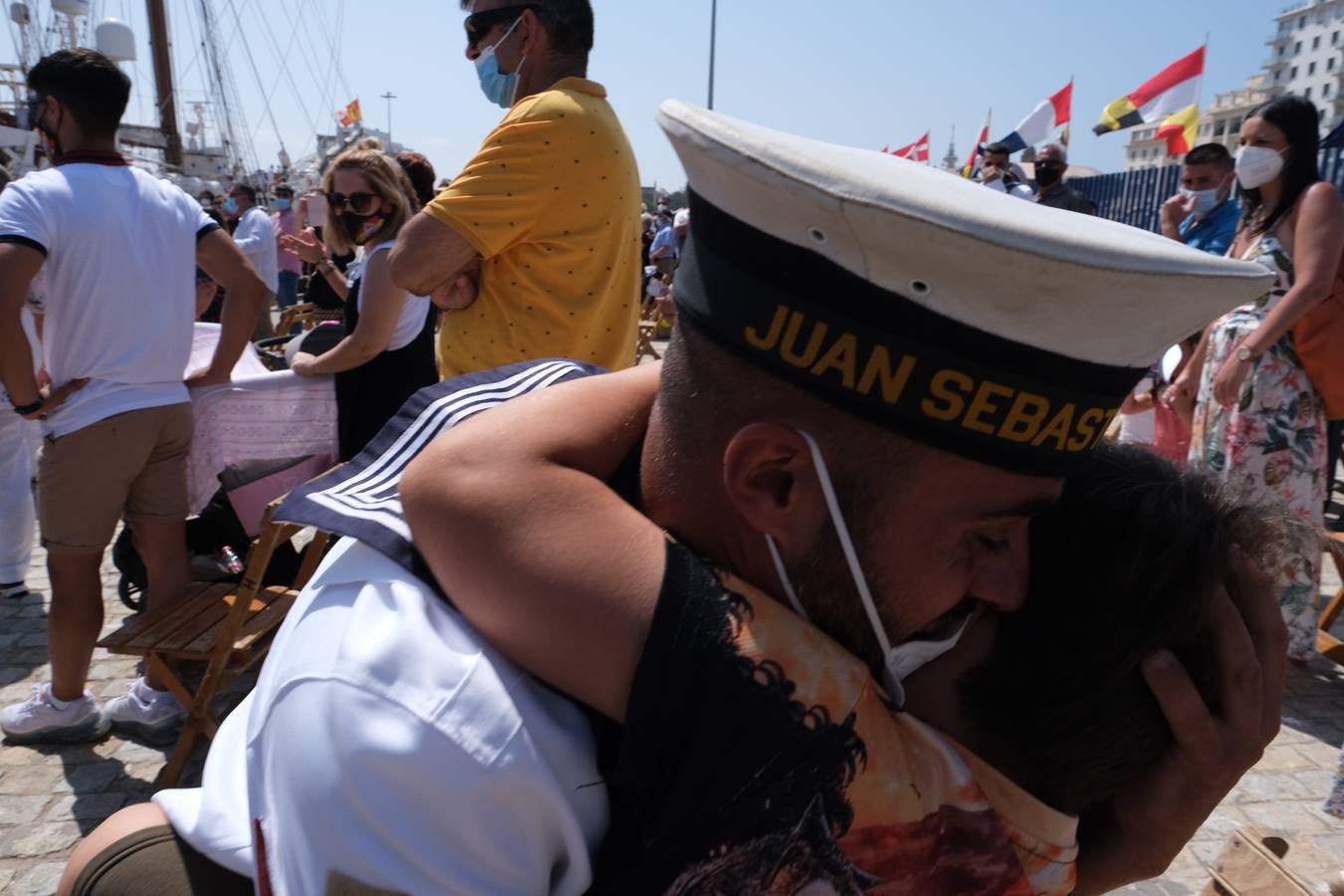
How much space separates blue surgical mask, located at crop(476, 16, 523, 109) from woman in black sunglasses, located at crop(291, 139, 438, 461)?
85cm

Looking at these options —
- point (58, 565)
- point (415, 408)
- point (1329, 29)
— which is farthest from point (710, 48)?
point (1329, 29)

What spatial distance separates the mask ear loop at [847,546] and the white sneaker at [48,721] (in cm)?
378

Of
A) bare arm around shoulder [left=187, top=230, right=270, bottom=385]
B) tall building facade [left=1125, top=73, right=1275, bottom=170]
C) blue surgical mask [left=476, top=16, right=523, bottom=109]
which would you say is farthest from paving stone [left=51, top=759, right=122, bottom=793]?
tall building facade [left=1125, top=73, right=1275, bottom=170]

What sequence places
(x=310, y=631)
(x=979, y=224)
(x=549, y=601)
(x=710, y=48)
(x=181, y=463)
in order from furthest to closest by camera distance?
1. (x=710, y=48)
2. (x=181, y=463)
3. (x=310, y=631)
4. (x=549, y=601)
5. (x=979, y=224)

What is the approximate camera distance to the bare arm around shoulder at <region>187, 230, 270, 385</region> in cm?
366

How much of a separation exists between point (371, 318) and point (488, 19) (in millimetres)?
1334

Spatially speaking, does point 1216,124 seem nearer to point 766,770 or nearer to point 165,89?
point 165,89

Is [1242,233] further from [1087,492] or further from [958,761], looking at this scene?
[958,761]

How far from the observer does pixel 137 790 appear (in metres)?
3.47

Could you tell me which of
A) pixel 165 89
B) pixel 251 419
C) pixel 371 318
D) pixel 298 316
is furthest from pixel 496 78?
pixel 165 89

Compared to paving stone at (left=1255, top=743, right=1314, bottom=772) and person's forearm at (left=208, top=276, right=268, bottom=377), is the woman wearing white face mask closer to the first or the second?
paving stone at (left=1255, top=743, right=1314, bottom=772)

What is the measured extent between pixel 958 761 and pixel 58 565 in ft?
11.7

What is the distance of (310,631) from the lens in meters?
1.09

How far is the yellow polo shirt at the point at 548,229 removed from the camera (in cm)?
250
